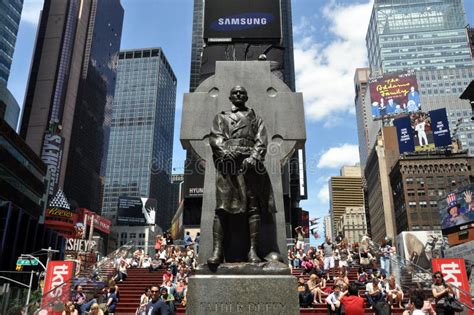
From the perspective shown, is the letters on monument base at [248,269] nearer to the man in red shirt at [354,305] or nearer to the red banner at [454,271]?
the man in red shirt at [354,305]

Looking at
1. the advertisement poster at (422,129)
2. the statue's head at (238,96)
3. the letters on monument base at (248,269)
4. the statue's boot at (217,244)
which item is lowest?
the letters on monument base at (248,269)

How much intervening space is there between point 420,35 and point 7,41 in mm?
160513

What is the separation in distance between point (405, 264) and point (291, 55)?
11485 centimetres

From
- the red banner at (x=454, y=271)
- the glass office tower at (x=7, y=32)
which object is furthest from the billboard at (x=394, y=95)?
the glass office tower at (x=7, y=32)

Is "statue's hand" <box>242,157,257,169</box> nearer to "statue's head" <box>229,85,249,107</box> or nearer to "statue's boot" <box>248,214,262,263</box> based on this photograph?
"statue's boot" <box>248,214,262,263</box>

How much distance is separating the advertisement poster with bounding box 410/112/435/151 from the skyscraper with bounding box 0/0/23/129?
Answer: 9168 cm

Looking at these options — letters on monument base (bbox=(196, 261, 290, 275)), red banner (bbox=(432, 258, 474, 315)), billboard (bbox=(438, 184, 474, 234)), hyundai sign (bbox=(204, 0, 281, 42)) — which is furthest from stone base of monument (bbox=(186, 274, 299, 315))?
billboard (bbox=(438, 184, 474, 234))

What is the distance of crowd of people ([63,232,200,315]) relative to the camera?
10.5 meters

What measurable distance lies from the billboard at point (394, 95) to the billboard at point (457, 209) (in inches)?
1247

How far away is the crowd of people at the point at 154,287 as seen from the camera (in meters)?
10.5

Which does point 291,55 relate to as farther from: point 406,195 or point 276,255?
point 276,255

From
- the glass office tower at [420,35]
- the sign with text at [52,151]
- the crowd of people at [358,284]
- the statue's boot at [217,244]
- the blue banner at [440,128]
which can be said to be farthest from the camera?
the glass office tower at [420,35]

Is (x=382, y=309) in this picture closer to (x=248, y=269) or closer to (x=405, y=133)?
(x=248, y=269)

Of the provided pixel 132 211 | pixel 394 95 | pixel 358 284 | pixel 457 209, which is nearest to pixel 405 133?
pixel 394 95
